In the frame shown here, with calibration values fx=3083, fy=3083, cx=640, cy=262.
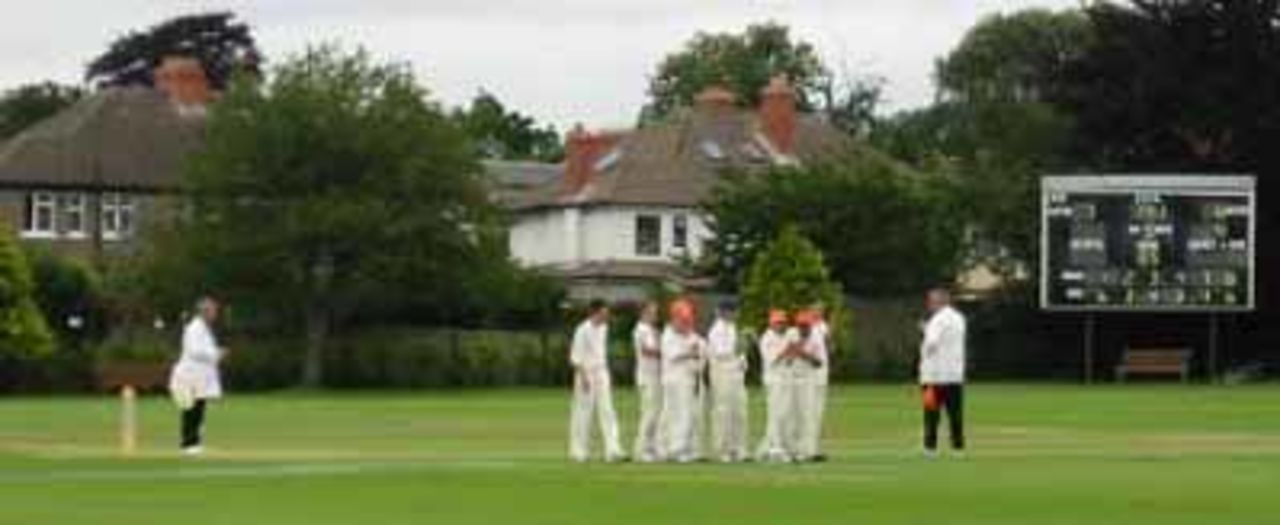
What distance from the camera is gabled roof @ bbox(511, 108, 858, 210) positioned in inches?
4400

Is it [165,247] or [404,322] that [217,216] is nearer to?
[165,247]

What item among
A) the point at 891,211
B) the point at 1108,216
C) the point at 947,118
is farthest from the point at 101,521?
the point at 947,118

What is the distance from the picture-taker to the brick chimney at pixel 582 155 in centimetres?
11294

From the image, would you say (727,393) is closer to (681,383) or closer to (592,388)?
(681,383)

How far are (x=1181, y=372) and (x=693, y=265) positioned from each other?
19042 mm

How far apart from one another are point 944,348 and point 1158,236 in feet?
141

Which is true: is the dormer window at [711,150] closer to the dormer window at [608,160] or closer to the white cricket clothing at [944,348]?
the dormer window at [608,160]

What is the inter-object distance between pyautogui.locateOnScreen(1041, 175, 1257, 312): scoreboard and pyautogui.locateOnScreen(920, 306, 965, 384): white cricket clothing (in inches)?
1654

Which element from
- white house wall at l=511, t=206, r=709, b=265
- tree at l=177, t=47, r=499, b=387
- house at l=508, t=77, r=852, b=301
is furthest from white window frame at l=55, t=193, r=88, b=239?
tree at l=177, t=47, r=499, b=387

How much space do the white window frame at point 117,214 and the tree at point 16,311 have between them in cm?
2610

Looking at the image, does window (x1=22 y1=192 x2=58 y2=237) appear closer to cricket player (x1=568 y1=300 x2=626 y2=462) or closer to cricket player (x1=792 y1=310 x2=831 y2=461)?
cricket player (x1=568 y1=300 x2=626 y2=462)

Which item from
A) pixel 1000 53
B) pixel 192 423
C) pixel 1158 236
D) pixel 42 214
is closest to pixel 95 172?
pixel 42 214

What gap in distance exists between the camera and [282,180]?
87.6m

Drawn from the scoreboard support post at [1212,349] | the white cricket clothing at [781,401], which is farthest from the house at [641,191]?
the white cricket clothing at [781,401]
